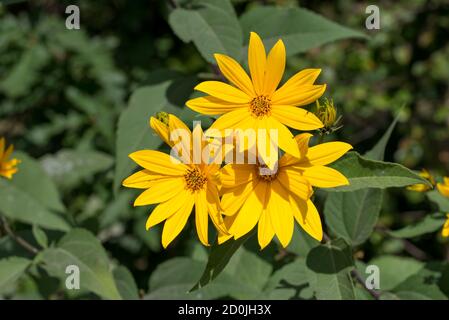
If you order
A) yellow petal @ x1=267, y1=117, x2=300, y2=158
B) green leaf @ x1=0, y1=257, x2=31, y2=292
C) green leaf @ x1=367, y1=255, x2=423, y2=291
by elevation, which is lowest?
green leaf @ x1=367, y1=255, x2=423, y2=291

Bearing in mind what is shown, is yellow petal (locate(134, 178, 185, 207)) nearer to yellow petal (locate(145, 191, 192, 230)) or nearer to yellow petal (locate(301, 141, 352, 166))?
yellow petal (locate(145, 191, 192, 230))

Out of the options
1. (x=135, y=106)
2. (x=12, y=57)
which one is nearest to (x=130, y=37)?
(x=12, y=57)

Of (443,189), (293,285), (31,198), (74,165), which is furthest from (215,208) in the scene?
(74,165)

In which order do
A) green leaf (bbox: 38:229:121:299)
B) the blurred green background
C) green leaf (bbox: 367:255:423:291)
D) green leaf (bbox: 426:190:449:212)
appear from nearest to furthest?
green leaf (bbox: 38:229:121:299)
green leaf (bbox: 426:190:449:212)
green leaf (bbox: 367:255:423:291)
the blurred green background

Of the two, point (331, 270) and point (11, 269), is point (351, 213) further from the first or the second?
point (11, 269)

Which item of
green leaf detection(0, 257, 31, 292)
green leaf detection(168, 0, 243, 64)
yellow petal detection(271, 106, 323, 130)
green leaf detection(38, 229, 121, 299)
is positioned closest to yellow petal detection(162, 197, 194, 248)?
yellow petal detection(271, 106, 323, 130)
